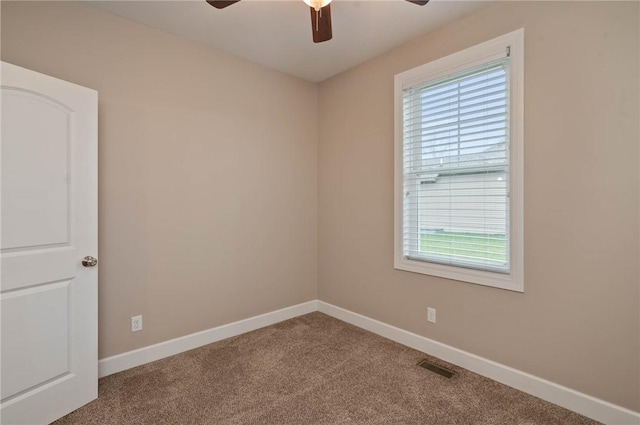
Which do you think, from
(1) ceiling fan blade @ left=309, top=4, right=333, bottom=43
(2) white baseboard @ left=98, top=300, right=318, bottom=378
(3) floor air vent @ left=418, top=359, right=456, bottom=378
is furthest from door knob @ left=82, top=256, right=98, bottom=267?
(3) floor air vent @ left=418, top=359, right=456, bottom=378

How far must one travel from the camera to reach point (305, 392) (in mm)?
2100

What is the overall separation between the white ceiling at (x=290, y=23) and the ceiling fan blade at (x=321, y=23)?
0.50m

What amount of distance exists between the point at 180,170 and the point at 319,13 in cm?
172

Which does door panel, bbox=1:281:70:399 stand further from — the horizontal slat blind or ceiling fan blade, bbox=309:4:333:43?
the horizontal slat blind

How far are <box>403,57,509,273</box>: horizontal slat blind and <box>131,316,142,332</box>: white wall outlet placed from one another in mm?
2369

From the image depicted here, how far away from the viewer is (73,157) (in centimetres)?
195

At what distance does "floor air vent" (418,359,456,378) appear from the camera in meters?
2.31

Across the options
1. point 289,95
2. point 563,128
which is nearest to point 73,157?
point 289,95

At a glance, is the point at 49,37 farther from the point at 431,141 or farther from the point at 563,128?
the point at 563,128

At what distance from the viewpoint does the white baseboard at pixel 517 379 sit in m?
1.77

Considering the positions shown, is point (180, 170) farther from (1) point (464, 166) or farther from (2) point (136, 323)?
Result: (1) point (464, 166)

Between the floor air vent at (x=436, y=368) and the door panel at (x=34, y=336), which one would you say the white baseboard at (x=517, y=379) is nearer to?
the floor air vent at (x=436, y=368)

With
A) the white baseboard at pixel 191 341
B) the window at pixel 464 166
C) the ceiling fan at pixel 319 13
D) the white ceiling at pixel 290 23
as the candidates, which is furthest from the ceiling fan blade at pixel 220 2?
the white baseboard at pixel 191 341

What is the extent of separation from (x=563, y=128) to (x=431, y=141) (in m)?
0.91
